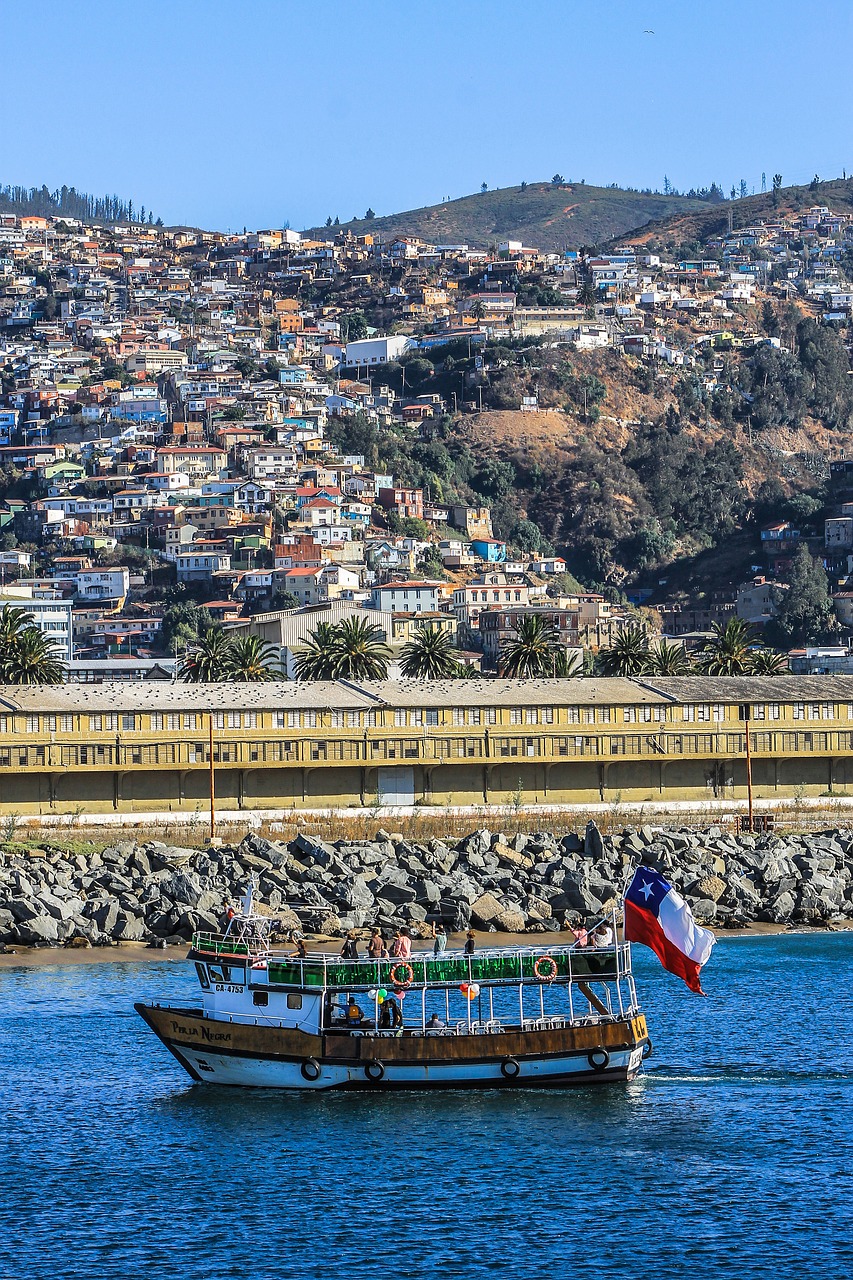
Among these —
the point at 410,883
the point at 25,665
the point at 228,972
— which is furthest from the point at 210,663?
the point at 228,972

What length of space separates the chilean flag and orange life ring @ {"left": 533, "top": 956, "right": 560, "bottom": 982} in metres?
1.43

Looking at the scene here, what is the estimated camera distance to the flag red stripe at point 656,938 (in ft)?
119

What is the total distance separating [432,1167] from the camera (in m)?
32.1

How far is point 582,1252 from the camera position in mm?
28531

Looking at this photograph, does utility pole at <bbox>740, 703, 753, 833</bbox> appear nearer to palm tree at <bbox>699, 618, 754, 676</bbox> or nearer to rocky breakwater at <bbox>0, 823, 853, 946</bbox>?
rocky breakwater at <bbox>0, 823, 853, 946</bbox>

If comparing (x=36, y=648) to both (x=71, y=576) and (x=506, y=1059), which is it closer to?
(x=506, y=1059)

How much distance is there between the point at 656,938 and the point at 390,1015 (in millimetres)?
4776

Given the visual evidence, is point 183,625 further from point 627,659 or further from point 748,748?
point 748,748

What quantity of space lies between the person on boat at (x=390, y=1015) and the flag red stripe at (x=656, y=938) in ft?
13.6

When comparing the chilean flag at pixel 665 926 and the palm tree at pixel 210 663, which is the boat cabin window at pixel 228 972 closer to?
the chilean flag at pixel 665 926

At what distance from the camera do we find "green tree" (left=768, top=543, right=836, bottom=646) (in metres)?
161

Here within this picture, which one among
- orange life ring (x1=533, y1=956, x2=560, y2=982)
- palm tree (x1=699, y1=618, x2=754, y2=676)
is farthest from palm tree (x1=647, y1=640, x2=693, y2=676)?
orange life ring (x1=533, y1=956, x2=560, y2=982)

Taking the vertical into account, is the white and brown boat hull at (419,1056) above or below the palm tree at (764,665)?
below

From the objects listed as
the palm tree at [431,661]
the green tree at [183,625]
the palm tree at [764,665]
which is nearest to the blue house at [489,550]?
the green tree at [183,625]
